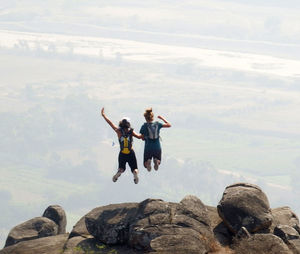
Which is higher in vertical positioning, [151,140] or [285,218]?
[151,140]

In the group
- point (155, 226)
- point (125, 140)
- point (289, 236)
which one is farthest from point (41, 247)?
point (289, 236)

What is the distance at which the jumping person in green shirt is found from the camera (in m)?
33.4

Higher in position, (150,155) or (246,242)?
(150,155)

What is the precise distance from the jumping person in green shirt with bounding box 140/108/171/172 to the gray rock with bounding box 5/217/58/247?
42.9 ft

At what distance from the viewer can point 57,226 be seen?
4578cm

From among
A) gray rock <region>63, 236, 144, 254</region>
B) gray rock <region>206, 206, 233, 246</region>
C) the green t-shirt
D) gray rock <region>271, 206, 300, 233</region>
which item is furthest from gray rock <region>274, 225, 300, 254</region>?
the green t-shirt

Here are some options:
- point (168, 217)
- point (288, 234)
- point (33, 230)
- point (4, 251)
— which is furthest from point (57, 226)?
point (288, 234)

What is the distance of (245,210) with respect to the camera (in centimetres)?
3306

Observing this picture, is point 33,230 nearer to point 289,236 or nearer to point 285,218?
point 285,218

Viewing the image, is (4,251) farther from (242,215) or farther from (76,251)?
(242,215)

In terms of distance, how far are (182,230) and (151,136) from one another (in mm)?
5648

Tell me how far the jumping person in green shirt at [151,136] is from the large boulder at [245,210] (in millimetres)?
A: 4510

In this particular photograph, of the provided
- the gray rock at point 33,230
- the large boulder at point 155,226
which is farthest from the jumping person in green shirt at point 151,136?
the gray rock at point 33,230

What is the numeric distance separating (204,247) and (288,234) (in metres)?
5.17
